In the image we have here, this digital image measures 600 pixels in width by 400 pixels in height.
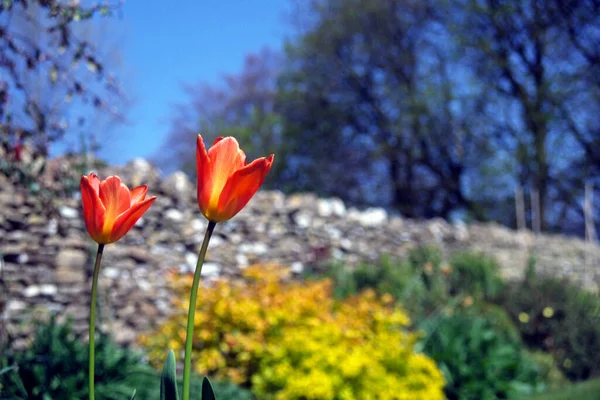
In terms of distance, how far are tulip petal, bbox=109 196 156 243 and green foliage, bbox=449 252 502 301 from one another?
657 centimetres

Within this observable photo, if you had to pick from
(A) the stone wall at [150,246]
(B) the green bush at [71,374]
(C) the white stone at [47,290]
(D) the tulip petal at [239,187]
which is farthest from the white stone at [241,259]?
(D) the tulip petal at [239,187]

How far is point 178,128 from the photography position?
66.3ft

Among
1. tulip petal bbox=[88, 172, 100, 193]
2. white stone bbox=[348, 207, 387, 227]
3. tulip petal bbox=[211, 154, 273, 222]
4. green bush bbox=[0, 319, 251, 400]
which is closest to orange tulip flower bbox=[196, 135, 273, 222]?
tulip petal bbox=[211, 154, 273, 222]

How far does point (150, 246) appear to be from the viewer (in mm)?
6188

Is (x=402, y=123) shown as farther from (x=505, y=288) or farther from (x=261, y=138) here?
(x=505, y=288)

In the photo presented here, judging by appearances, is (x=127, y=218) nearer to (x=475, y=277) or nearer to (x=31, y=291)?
(x=31, y=291)

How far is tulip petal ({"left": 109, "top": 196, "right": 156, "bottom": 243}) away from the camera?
1304mm

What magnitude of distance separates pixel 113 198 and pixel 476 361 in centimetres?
450

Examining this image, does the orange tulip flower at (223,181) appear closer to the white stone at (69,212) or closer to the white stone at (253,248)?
the white stone at (69,212)

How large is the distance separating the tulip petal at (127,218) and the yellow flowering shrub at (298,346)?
2918 mm

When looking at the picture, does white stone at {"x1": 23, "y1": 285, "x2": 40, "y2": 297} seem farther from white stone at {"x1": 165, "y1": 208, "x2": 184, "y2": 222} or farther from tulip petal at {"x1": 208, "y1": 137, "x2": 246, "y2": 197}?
tulip petal at {"x1": 208, "y1": 137, "x2": 246, "y2": 197}

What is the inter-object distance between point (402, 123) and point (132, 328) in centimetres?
1238

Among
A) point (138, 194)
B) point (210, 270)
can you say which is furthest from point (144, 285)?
point (138, 194)

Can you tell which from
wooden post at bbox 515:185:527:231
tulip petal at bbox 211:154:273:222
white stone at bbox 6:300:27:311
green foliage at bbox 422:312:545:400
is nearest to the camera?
tulip petal at bbox 211:154:273:222
